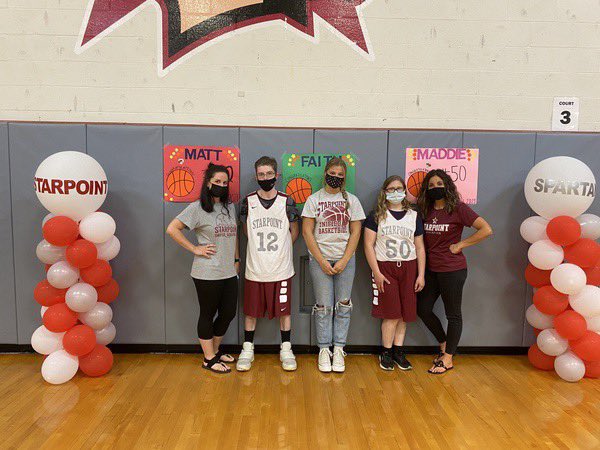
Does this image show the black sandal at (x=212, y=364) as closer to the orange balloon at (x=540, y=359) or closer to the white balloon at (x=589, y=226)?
the orange balloon at (x=540, y=359)

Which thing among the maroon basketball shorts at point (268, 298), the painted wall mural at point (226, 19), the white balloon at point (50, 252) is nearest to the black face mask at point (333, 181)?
the maroon basketball shorts at point (268, 298)

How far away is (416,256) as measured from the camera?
3.38m

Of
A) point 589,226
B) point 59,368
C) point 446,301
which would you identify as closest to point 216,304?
point 59,368

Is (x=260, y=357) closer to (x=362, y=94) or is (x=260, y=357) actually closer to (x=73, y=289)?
(x=73, y=289)

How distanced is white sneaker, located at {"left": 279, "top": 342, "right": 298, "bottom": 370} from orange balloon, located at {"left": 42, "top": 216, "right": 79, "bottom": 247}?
1697mm

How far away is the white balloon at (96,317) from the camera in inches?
124

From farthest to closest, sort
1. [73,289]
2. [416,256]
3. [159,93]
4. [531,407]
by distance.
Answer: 1. [159,93]
2. [416,256]
3. [73,289]
4. [531,407]

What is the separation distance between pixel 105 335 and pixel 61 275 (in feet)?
1.82

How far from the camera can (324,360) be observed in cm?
336

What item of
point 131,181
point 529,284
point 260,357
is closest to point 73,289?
point 131,181

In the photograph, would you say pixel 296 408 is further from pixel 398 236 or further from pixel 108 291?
pixel 108 291

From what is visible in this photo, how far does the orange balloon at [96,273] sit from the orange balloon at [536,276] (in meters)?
3.09

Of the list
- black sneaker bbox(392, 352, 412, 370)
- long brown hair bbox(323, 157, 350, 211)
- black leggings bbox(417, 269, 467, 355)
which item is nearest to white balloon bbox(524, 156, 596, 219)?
black leggings bbox(417, 269, 467, 355)

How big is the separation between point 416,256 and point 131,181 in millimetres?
2265
